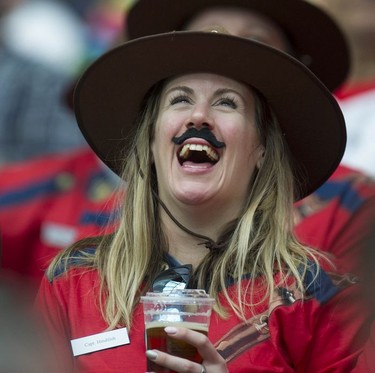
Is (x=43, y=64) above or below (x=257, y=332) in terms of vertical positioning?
above

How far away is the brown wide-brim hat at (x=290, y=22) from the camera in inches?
169

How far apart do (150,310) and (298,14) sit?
215cm

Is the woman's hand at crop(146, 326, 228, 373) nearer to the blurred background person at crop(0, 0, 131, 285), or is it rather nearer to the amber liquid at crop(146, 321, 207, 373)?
the amber liquid at crop(146, 321, 207, 373)

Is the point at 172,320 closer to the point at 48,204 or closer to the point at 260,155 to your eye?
the point at 260,155

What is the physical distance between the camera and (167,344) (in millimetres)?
2436

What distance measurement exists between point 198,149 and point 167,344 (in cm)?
77

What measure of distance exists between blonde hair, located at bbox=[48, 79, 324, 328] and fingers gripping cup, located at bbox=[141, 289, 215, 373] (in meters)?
0.42

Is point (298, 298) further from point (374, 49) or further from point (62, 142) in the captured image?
point (62, 142)

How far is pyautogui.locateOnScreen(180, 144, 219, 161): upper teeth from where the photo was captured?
3.05 m

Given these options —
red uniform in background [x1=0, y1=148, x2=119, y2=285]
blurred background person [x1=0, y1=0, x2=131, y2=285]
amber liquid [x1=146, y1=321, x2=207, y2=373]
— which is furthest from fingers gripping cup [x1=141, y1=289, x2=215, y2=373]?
red uniform in background [x1=0, y1=148, x2=119, y2=285]

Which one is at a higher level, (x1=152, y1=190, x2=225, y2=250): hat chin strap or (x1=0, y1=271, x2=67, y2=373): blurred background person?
(x1=152, y1=190, x2=225, y2=250): hat chin strap

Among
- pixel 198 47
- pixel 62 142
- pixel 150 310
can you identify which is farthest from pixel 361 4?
pixel 150 310

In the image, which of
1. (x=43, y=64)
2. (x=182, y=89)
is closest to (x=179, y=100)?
(x=182, y=89)

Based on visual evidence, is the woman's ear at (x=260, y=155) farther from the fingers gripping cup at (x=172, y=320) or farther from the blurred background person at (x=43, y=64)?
the blurred background person at (x=43, y=64)
